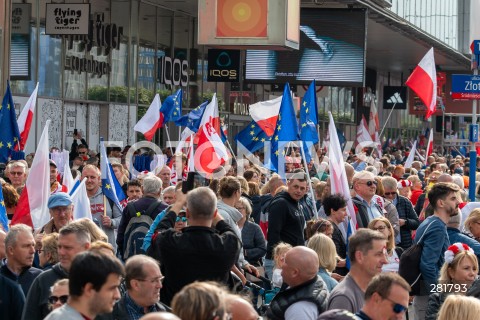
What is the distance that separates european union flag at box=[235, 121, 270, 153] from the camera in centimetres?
2261

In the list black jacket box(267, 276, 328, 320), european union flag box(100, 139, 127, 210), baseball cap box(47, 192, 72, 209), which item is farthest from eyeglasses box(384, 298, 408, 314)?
european union flag box(100, 139, 127, 210)

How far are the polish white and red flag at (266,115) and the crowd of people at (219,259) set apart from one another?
25.3 ft

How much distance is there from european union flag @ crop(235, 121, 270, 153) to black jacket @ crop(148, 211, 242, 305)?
558 inches

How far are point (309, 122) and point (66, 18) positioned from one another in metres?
10.7

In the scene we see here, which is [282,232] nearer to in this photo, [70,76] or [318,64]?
[318,64]

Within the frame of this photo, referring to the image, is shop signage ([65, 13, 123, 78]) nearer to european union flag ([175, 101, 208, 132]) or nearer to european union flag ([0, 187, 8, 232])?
european union flag ([175, 101, 208, 132])

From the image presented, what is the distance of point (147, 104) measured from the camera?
33.6 meters

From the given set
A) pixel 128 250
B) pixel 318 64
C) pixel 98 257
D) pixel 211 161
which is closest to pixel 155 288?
pixel 98 257

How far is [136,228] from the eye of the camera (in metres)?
11.5

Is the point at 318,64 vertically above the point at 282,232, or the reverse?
the point at 318,64

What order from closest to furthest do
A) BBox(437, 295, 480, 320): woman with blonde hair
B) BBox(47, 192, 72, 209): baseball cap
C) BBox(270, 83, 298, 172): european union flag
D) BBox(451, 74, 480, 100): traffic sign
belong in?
BBox(437, 295, 480, 320): woman with blonde hair < BBox(47, 192, 72, 209): baseball cap < BBox(270, 83, 298, 172): european union flag < BBox(451, 74, 480, 100): traffic sign

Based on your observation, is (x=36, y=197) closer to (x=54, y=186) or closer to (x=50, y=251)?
(x=54, y=186)

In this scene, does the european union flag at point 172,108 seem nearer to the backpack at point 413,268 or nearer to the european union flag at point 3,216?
the european union flag at point 3,216

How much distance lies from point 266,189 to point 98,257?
33.8 ft
